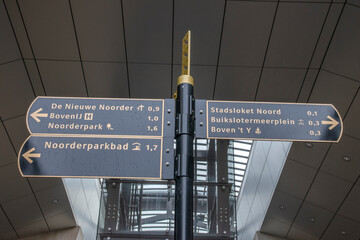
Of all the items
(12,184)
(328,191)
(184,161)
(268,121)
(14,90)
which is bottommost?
(184,161)

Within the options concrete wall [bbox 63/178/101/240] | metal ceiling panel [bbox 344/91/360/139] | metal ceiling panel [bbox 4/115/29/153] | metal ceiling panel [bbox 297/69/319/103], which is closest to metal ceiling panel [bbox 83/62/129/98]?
metal ceiling panel [bbox 4/115/29/153]

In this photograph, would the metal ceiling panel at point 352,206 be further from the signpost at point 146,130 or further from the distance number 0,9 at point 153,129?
the distance number 0,9 at point 153,129

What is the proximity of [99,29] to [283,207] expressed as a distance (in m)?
8.02

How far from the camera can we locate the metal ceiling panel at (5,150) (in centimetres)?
845

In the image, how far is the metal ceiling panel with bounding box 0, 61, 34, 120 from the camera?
7.20 meters

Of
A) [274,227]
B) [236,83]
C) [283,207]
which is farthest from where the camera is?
[274,227]

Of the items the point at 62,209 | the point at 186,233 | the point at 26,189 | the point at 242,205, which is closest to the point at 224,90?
the point at 186,233

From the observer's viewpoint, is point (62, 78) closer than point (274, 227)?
Yes

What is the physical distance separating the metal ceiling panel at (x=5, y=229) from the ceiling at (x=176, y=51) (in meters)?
3.15

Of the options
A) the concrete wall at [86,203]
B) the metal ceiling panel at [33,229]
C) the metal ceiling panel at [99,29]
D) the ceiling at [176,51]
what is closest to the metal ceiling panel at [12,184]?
the ceiling at [176,51]

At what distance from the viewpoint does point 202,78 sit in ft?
24.6

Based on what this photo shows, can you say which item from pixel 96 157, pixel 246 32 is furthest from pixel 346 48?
pixel 96 157

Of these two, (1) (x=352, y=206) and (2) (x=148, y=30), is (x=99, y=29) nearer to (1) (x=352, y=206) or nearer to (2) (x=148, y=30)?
(2) (x=148, y=30)

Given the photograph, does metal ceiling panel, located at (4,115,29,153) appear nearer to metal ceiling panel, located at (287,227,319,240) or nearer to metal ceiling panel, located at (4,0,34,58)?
metal ceiling panel, located at (4,0,34,58)
